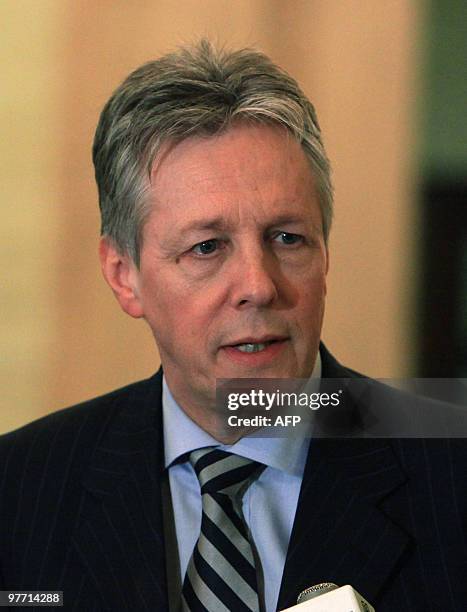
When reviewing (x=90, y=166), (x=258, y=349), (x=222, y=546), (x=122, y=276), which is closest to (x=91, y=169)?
(x=90, y=166)

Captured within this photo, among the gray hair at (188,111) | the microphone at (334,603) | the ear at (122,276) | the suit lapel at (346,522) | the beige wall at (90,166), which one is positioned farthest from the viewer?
the beige wall at (90,166)

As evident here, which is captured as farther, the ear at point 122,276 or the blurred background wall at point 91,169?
the blurred background wall at point 91,169

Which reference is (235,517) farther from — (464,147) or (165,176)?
(464,147)

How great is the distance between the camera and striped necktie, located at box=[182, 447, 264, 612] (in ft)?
3.69

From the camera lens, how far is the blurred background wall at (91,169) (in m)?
1.81

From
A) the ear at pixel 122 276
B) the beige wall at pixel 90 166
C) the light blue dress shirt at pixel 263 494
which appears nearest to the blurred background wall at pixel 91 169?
the beige wall at pixel 90 166

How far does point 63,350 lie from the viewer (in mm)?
1863

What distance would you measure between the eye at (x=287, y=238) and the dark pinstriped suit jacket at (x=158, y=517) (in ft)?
0.60

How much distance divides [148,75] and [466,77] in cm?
83

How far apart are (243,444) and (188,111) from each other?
1.40ft

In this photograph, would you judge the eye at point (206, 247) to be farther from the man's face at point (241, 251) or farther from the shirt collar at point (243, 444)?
the shirt collar at point (243, 444)

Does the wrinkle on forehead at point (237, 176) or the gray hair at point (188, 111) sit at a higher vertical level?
the gray hair at point (188, 111)

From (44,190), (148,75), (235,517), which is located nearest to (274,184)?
(148,75)

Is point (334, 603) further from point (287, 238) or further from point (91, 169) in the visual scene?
point (91, 169)
